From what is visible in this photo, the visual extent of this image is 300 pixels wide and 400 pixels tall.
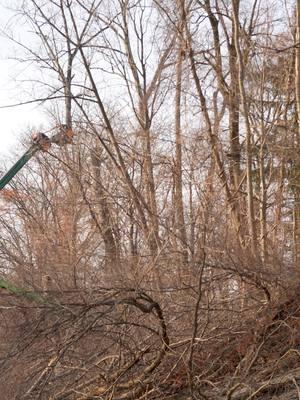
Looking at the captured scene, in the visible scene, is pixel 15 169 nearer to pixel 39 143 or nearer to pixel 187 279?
pixel 39 143

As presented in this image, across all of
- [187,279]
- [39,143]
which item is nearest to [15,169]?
[39,143]

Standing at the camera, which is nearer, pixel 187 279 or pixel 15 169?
pixel 187 279

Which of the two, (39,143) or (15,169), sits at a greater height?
(39,143)

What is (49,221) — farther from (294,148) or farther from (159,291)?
(159,291)

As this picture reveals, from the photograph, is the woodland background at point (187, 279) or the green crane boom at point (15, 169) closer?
the woodland background at point (187, 279)

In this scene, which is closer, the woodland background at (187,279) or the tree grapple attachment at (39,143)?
the woodland background at (187,279)

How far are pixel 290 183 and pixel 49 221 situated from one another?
690 centimetres

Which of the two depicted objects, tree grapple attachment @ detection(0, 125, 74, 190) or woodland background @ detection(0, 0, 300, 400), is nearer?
woodland background @ detection(0, 0, 300, 400)

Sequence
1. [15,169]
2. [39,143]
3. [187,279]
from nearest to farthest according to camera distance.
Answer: [187,279]
[15,169]
[39,143]

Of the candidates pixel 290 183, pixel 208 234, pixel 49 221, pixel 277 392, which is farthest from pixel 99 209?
pixel 277 392

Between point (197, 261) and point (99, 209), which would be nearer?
point (197, 261)

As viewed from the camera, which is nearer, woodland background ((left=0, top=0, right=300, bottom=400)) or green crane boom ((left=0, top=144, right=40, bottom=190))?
woodland background ((left=0, top=0, right=300, bottom=400))

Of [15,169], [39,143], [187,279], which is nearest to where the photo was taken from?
[187,279]

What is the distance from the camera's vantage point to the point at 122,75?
15.1 meters
